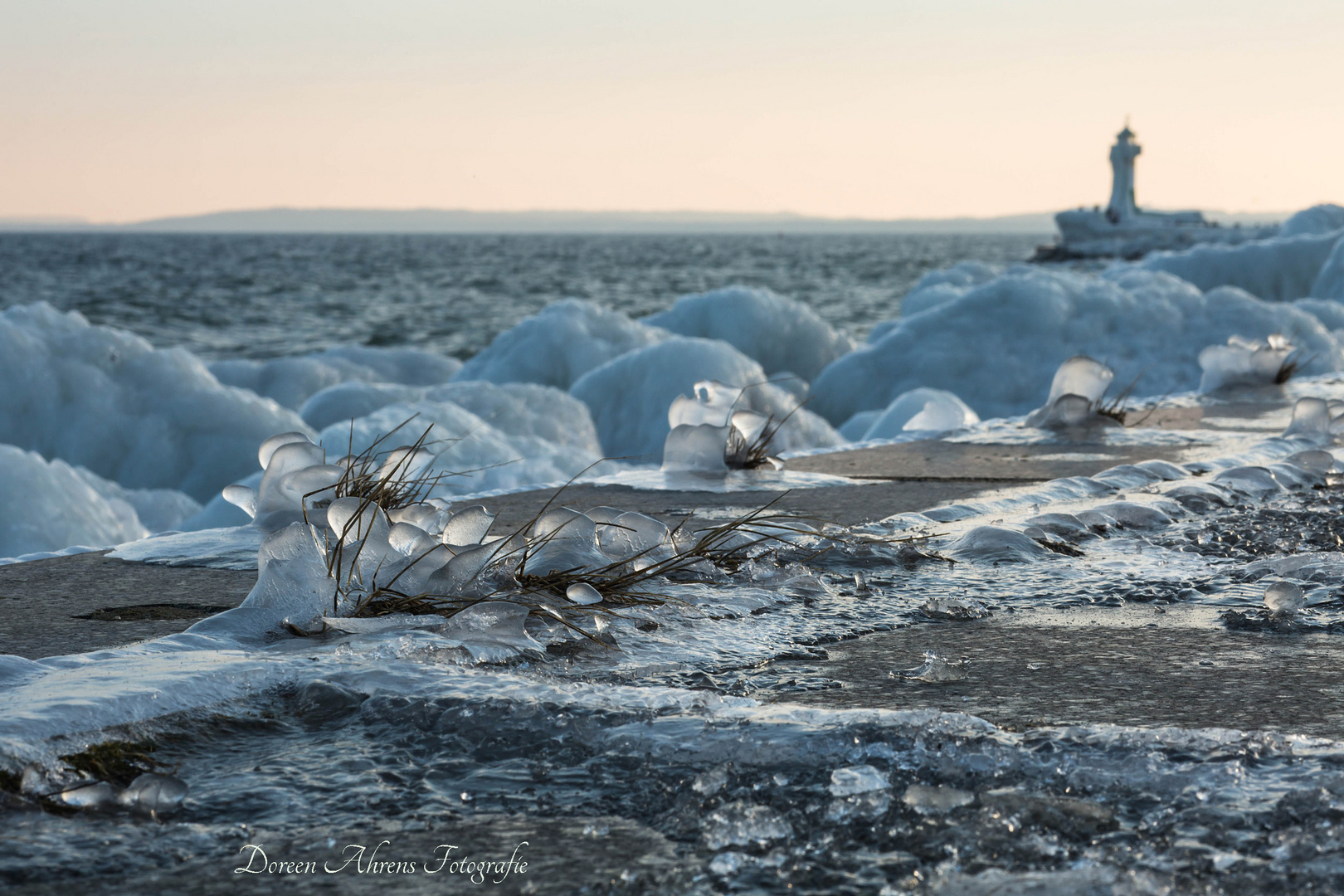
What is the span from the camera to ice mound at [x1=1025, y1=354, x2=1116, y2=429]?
4789mm

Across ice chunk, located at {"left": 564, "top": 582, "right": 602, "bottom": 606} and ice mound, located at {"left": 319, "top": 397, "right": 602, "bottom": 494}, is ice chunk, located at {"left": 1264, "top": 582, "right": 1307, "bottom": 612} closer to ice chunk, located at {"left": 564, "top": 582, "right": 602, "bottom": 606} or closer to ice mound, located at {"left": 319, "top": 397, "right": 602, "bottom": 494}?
ice chunk, located at {"left": 564, "top": 582, "right": 602, "bottom": 606}

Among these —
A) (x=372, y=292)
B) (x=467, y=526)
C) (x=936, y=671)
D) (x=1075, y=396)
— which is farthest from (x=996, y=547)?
(x=372, y=292)

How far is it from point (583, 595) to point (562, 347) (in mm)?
8883

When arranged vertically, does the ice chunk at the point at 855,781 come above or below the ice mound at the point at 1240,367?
below

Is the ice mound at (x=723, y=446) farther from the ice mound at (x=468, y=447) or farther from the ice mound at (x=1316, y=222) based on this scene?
the ice mound at (x=1316, y=222)

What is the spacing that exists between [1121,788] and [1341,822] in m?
0.20

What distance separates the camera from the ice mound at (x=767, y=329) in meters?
11.9

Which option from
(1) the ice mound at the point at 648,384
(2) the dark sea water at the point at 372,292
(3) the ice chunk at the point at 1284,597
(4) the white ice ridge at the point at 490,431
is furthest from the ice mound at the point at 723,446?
(2) the dark sea water at the point at 372,292

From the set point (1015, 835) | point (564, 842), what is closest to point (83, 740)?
point (564, 842)

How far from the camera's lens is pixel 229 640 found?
1.86 metres

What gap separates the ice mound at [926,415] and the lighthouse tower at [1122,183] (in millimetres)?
52803

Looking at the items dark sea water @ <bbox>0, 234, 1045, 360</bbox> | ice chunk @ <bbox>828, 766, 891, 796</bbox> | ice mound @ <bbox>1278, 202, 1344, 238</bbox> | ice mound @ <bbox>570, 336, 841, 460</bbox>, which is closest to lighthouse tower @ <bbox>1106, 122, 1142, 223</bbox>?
dark sea water @ <bbox>0, 234, 1045, 360</bbox>

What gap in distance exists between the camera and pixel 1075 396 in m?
4.78

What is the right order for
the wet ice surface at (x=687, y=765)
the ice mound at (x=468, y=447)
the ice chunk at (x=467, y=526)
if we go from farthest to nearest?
the ice mound at (x=468, y=447), the ice chunk at (x=467, y=526), the wet ice surface at (x=687, y=765)
